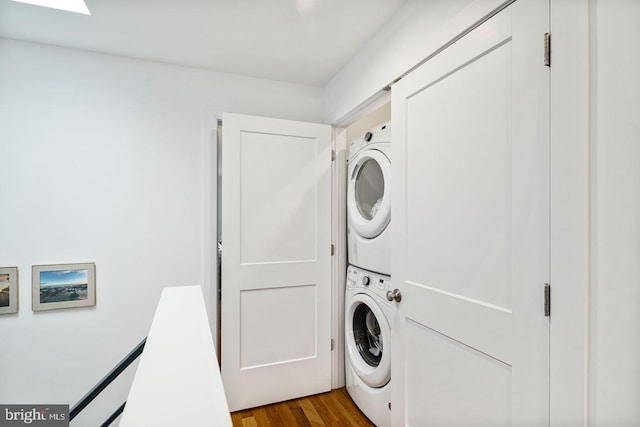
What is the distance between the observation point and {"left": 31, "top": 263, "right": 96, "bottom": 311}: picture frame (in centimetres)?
187

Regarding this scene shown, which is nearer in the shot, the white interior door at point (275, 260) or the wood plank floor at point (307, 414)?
the wood plank floor at point (307, 414)

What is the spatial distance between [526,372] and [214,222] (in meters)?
1.96

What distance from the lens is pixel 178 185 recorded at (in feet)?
7.10

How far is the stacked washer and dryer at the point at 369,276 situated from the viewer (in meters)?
1.79

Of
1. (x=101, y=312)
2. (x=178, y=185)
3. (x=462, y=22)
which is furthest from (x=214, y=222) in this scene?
(x=462, y=22)

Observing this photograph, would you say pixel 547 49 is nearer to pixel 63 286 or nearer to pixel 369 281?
pixel 369 281

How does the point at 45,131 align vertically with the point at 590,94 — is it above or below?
above

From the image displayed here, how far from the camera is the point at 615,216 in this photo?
0.73 meters

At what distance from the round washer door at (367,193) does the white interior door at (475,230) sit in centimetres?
32

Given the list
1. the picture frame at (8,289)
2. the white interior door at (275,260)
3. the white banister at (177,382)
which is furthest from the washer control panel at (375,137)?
the picture frame at (8,289)

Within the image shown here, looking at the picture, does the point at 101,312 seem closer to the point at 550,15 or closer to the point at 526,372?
the point at 526,372

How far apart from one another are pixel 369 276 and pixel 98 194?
1.86m

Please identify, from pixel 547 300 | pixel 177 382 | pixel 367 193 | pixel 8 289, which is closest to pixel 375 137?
pixel 367 193

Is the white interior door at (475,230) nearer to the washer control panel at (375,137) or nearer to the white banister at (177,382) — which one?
the washer control panel at (375,137)
